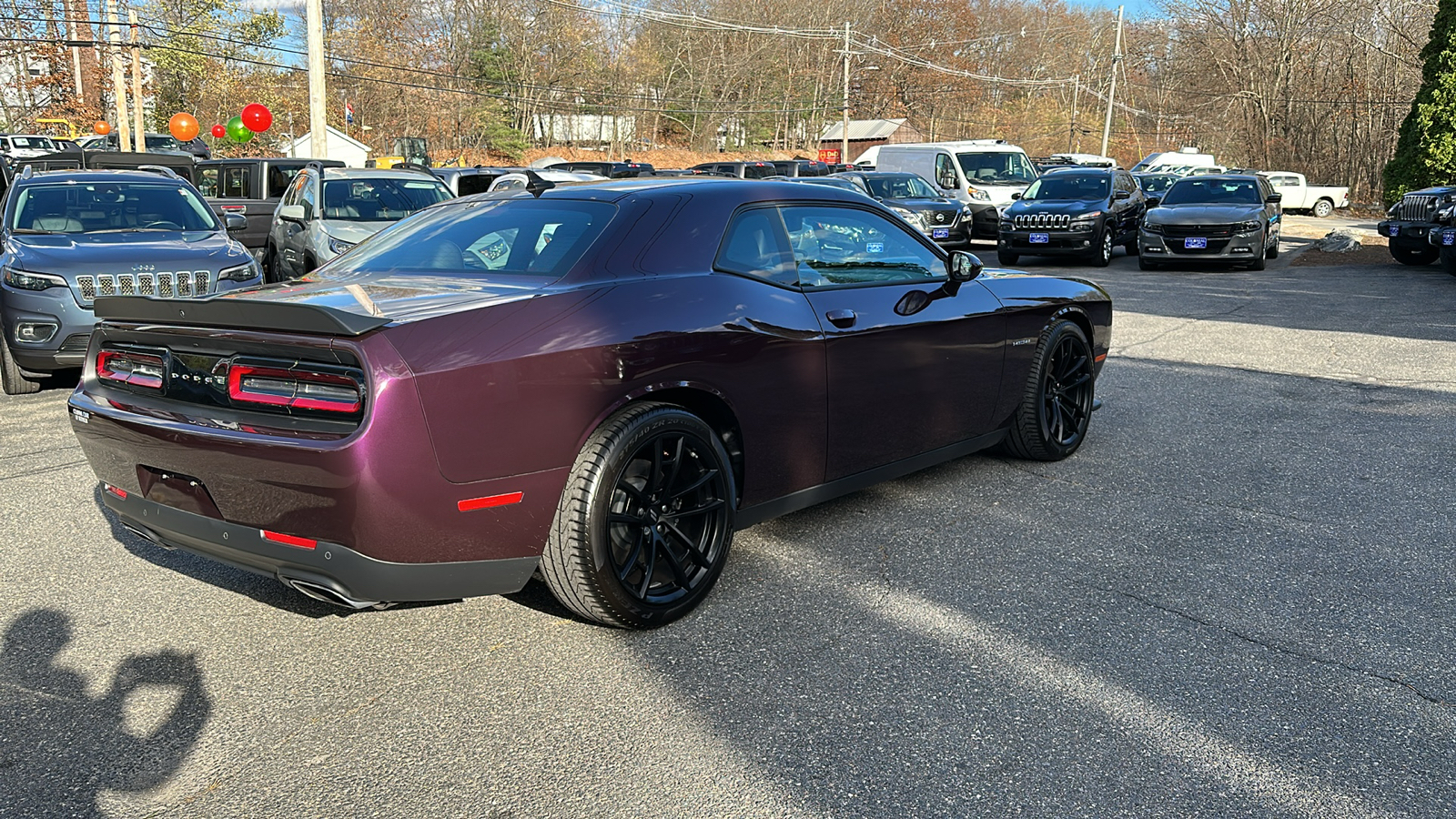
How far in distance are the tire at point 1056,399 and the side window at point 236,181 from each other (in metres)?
14.9

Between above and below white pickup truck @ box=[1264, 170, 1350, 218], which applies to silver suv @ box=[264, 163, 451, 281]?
below


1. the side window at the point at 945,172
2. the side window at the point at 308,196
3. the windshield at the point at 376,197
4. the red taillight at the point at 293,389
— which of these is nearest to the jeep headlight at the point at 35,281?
the side window at the point at 308,196

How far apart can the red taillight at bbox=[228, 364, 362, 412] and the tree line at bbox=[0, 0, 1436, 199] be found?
37.3 m

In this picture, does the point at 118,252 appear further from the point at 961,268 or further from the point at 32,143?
the point at 32,143

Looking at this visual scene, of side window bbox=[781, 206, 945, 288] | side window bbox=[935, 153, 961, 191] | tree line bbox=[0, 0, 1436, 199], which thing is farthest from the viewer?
tree line bbox=[0, 0, 1436, 199]

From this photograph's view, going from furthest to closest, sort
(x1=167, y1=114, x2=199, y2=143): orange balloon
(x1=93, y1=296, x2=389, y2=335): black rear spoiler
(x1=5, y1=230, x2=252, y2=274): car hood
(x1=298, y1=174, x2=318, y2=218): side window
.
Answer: (x1=167, y1=114, x2=199, y2=143): orange balloon
(x1=298, y1=174, x2=318, y2=218): side window
(x1=5, y1=230, x2=252, y2=274): car hood
(x1=93, y1=296, x2=389, y2=335): black rear spoiler

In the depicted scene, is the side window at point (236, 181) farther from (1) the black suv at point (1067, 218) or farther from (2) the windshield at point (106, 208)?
(1) the black suv at point (1067, 218)

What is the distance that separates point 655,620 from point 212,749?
1.39 meters

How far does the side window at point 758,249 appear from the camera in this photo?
4.18 m

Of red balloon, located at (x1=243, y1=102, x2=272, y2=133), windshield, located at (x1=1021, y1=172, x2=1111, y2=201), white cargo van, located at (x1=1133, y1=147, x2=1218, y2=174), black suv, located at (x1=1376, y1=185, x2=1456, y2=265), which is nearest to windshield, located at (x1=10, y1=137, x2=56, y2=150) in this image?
red balloon, located at (x1=243, y1=102, x2=272, y2=133)

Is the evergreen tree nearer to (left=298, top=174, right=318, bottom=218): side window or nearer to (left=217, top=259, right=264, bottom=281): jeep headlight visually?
(left=298, top=174, right=318, bottom=218): side window

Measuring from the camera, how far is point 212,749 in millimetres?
2939

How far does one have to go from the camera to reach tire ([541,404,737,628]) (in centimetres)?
345

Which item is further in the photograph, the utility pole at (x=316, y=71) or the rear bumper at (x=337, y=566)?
the utility pole at (x=316, y=71)
